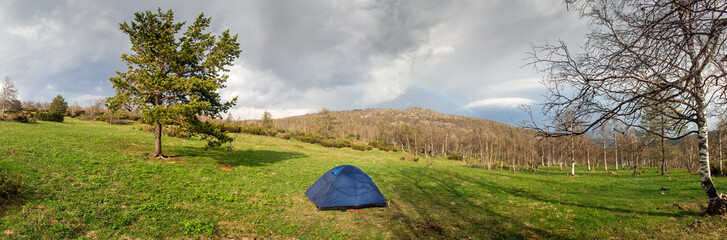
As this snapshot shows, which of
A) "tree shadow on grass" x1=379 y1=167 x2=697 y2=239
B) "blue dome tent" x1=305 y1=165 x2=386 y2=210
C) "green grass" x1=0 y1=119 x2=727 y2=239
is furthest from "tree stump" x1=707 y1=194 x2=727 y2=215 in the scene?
"blue dome tent" x1=305 y1=165 x2=386 y2=210

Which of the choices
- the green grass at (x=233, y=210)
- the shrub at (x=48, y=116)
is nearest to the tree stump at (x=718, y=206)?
the green grass at (x=233, y=210)

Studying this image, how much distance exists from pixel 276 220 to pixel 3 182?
21.8 ft

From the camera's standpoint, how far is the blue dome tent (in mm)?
10352

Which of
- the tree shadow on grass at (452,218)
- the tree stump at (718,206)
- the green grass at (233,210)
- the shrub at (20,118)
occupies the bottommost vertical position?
the tree shadow on grass at (452,218)

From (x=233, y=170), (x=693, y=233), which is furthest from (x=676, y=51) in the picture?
(x=233, y=170)

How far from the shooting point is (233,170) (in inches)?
556

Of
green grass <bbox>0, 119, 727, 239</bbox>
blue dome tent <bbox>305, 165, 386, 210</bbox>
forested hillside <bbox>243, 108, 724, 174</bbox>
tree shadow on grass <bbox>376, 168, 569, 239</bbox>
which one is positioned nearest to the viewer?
green grass <bbox>0, 119, 727, 239</bbox>

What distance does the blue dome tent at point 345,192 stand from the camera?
1035 cm

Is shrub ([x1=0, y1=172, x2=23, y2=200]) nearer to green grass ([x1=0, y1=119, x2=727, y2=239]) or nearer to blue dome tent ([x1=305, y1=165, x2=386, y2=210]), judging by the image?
green grass ([x1=0, y1=119, x2=727, y2=239])

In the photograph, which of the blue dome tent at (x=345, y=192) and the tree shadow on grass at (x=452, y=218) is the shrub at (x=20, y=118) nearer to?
the blue dome tent at (x=345, y=192)

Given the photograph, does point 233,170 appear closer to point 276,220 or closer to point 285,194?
point 285,194

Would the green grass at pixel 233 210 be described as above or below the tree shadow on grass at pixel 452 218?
above

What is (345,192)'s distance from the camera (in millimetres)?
10719

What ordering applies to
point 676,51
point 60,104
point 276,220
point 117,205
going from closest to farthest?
point 676,51
point 117,205
point 276,220
point 60,104
